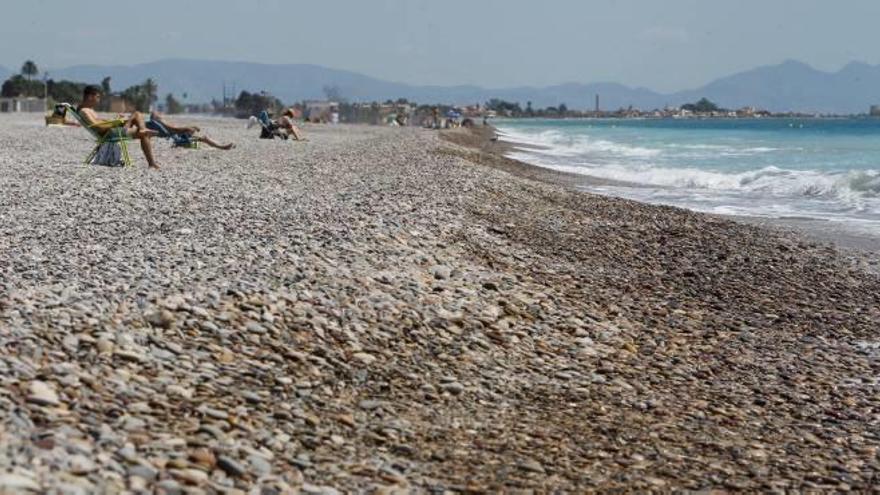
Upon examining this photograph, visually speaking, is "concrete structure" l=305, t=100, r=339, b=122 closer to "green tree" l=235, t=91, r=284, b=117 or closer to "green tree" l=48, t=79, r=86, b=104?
"green tree" l=235, t=91, r=284, b=117

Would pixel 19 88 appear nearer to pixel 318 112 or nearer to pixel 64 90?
pixel 64 90

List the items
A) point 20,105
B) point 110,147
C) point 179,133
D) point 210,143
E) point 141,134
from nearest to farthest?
point 141,134 → point 110,147 → point 179,133 → point 210,143 → point 20,105

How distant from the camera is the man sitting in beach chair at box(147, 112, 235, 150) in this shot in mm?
20359

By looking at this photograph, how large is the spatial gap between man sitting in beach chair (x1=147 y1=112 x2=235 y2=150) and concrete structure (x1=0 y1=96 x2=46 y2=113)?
5795 centimetres

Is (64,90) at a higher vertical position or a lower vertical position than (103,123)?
higher

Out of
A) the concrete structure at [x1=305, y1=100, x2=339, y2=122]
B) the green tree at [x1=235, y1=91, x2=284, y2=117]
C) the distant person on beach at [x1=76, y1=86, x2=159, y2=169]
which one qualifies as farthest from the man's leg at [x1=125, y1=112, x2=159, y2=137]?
the green tree at [x1=235, y1=91, x2=284, y2=117]

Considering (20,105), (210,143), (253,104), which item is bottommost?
(210,143)

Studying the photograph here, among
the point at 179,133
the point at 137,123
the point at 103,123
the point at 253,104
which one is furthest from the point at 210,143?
the point at 253,104

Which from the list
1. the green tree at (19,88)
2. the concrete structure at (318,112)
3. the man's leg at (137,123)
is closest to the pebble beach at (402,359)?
the man's leg at (137,123)

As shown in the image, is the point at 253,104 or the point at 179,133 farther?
the point at 253,104

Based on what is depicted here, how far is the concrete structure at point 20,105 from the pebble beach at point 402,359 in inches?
2761

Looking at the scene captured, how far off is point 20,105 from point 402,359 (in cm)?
7815

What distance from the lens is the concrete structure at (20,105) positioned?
74.8 m

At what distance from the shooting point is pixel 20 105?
77.5 meters
